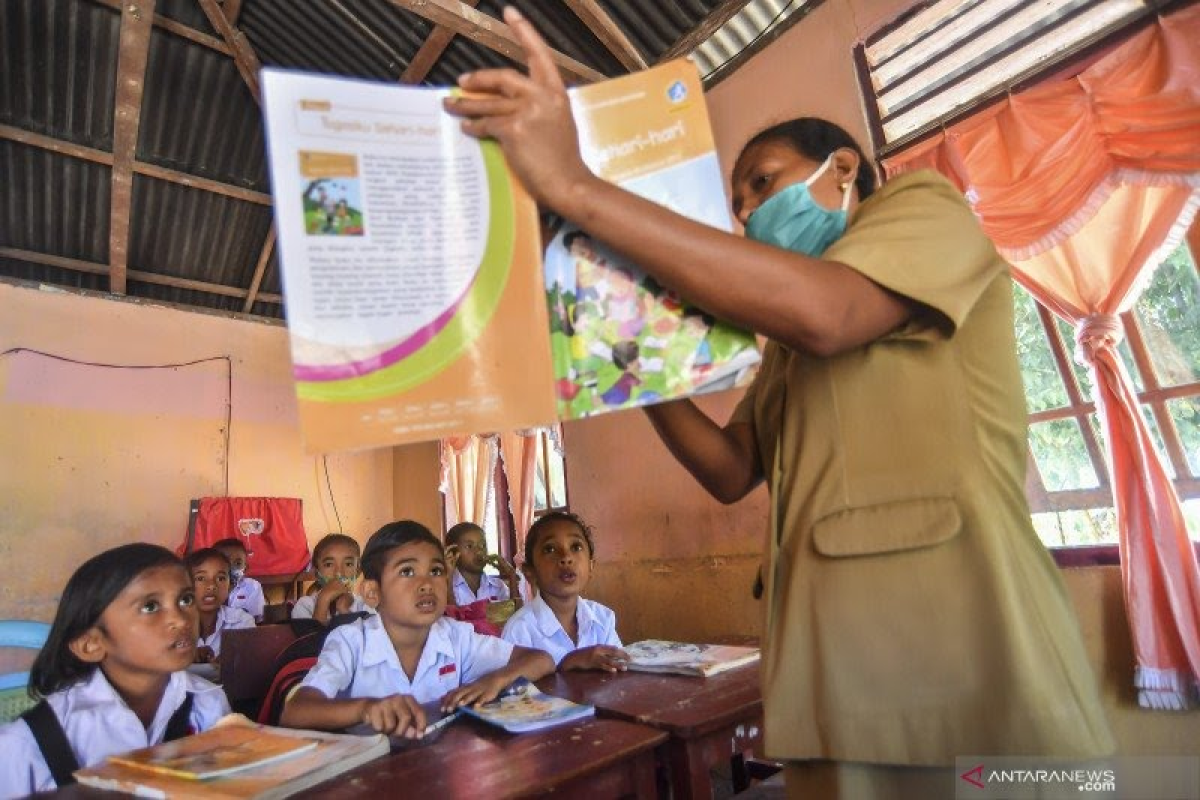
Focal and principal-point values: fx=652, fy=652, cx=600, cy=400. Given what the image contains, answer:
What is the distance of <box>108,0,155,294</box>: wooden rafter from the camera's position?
353cm

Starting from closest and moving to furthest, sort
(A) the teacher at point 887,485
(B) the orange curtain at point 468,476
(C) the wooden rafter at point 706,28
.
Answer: (A) the teacher at point 887,485 → (C) the wooden rafter at point 706,28 → (B) the orange curtain at point 468,476

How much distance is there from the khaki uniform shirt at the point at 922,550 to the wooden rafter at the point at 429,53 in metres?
3.21

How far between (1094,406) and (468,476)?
16.9 feet

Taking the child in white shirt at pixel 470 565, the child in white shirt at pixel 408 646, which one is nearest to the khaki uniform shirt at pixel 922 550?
the child in white shirt at pixel 408 646

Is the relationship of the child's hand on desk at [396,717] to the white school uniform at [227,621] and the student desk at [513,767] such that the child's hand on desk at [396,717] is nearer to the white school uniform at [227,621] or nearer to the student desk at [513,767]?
the student desk at [513,767]

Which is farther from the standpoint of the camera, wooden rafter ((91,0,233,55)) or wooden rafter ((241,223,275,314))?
wooden rafter ((241,223,275,314))

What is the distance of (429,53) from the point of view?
350 cm

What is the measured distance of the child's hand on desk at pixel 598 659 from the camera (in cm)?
196

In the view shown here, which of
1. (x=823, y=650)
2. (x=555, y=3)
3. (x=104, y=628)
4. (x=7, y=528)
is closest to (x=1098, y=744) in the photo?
(x=823, y=650)

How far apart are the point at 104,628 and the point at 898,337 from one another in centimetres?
189

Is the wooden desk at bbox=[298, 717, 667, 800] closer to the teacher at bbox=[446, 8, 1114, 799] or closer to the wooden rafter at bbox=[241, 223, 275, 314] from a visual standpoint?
the teacher at bbox=[446, 8, 1114, 799]

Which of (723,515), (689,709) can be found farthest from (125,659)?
(723,515)

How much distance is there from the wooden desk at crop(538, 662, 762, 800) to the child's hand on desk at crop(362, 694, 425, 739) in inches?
15.5

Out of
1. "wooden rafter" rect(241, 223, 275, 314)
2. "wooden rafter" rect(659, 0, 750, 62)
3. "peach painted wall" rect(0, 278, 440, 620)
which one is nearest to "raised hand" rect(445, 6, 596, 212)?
"wooden rafter" rect(659, 0, 750, 62)
